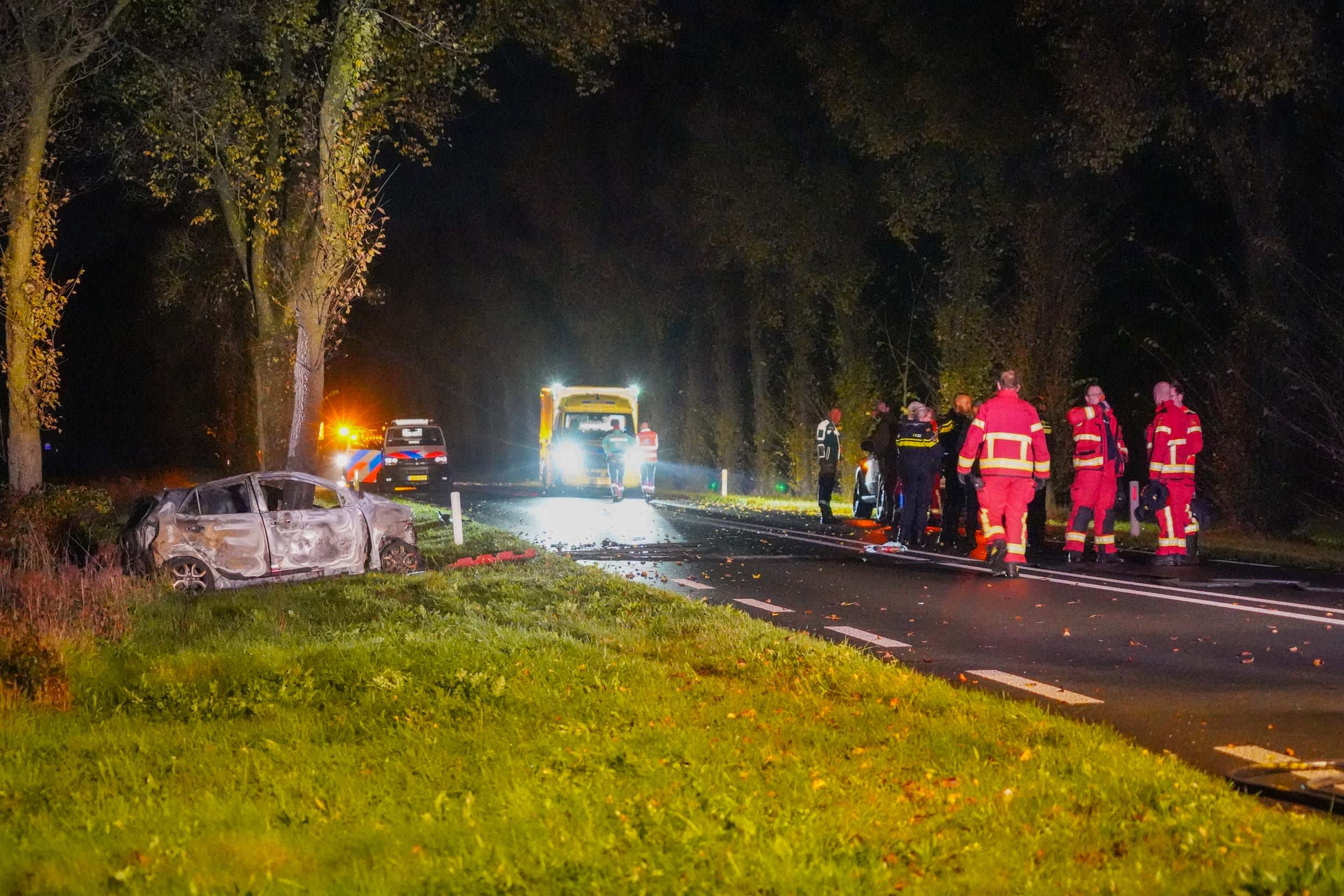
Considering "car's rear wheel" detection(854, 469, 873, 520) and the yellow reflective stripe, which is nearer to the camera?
the yellow reflective stripe

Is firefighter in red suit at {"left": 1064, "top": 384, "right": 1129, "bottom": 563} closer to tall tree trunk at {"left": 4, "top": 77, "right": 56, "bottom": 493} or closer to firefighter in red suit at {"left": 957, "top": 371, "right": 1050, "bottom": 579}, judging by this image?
firefighter in red suit at {"left": 957, "top": 371, "right": 1050, "bottom": 579}

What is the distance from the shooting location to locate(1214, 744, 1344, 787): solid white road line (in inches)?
241

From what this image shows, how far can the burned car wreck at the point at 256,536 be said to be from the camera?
14.5m

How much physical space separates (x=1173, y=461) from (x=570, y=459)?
21.3m

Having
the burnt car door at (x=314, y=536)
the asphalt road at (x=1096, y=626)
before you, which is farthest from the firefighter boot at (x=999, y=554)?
the burnt car door at (x=314, y=536)

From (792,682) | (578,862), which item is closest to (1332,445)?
(792,682)

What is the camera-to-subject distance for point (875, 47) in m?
27.1

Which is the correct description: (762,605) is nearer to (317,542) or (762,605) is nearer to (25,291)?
(317,542)

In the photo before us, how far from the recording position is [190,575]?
47.8 feet

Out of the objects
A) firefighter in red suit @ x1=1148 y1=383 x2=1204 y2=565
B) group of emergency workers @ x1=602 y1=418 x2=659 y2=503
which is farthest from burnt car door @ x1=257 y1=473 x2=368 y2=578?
group of emergency workers @ x1=602 y1=418 x2=659 y2=503

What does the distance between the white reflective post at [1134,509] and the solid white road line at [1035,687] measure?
12.8m

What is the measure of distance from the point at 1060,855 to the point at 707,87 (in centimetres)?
3265

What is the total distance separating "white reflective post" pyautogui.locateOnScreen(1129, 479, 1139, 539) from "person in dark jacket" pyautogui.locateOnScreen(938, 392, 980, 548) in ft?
9.28

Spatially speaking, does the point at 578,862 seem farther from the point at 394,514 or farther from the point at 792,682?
the point at 394,514
